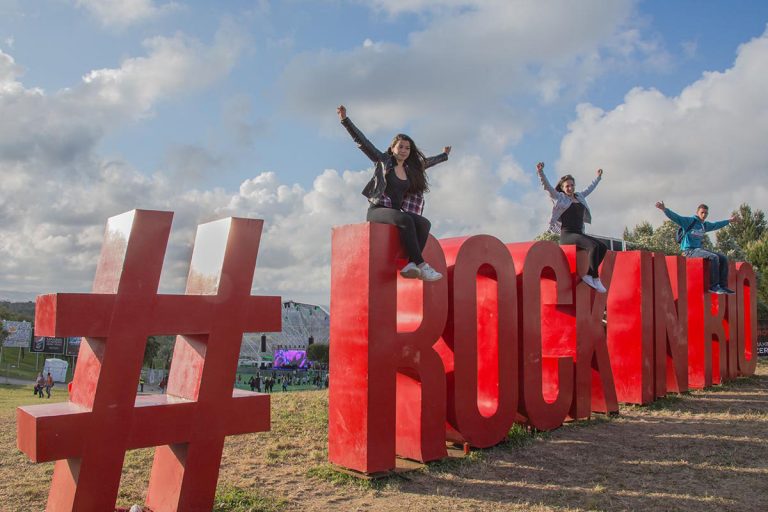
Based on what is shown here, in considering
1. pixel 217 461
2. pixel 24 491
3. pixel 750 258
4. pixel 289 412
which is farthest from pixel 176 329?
pixel 750 258

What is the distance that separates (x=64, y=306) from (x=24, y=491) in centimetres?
276

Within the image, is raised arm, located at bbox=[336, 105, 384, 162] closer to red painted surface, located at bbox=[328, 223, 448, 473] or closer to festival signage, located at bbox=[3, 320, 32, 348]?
red painted surface, located at bbox=[328, 223, 448, 473]

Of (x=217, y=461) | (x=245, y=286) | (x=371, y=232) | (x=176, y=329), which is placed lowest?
(x=217, y=461)

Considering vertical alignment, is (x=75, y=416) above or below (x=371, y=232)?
below

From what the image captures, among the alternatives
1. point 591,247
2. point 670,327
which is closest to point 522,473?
point 591,247

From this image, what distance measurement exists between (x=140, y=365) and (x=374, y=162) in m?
3.19

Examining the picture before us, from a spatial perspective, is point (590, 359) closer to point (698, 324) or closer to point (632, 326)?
point (632, 326)

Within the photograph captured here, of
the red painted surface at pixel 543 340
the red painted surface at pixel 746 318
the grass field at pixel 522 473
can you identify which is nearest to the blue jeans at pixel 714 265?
the red painted surface at pixel 746 318

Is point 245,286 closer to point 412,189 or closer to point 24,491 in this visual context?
point 412,189

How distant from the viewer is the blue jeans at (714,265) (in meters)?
12.4

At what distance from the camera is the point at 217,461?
200 inches

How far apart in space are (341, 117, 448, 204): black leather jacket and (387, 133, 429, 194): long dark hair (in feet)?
0.54

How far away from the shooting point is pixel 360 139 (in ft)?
21.5

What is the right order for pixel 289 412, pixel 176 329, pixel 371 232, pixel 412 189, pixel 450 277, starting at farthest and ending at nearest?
pixel 289 412 < pixel 450 277 < pixel 412 189 < pixel 371 232 < pixel 176 329
